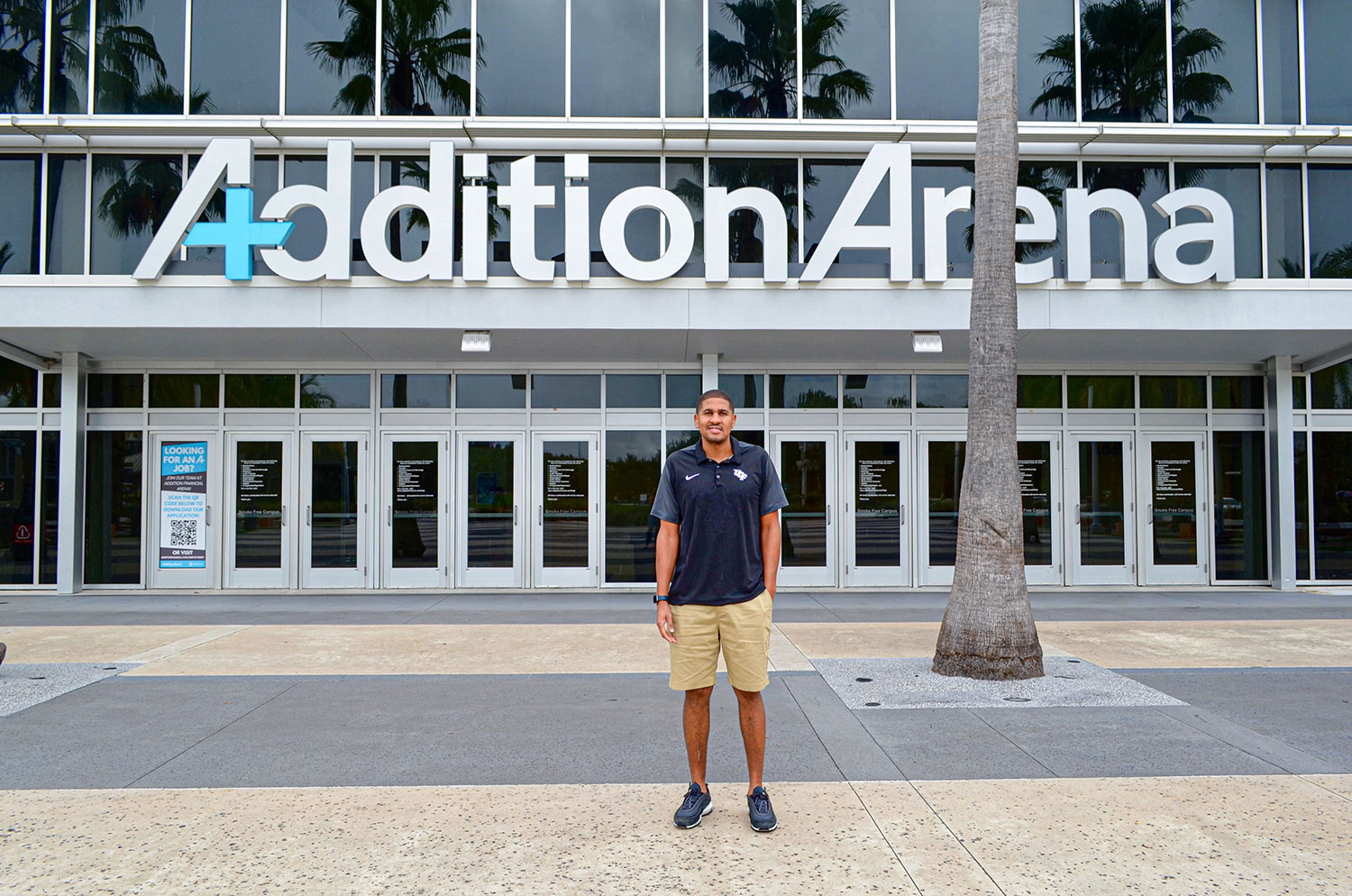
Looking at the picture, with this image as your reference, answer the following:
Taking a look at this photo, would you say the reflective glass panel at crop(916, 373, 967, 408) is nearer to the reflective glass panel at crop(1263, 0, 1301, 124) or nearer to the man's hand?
the reflective glass panel at crop(1263, 0, 1301, 124)

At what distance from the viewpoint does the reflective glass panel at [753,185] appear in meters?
13.0

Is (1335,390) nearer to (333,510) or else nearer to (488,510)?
(488,510)

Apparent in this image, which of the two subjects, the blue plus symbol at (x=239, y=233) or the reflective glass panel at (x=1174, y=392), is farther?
the reflective glass panel at (x=1174, y=392)

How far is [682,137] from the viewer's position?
497 inches

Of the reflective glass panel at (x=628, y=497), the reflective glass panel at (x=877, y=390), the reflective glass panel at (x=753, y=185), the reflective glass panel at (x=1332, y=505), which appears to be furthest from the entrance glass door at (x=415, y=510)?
the reflective glass panel at (x=1332, y=505)

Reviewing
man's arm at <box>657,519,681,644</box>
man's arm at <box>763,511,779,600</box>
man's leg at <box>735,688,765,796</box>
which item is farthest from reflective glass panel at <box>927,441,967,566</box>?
man's arm at <box>657,519,681,644</box>

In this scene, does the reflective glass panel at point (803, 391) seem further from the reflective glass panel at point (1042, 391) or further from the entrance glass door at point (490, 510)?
the entrance glass door at point (490, 510)

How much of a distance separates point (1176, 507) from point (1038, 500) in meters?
2.11

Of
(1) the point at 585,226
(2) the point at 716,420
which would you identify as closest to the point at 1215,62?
(1) the point at 585,226

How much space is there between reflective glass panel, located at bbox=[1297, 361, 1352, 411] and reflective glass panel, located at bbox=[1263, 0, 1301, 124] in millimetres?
3667

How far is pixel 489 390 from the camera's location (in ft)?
44.4

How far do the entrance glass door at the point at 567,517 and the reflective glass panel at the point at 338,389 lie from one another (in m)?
2.64

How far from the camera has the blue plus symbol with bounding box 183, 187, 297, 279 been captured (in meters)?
11.6

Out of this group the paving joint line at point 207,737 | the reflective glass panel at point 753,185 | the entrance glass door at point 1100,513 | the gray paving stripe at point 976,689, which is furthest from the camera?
the entrance glass door at point 1100,513
